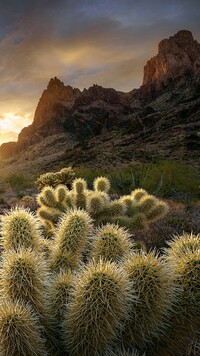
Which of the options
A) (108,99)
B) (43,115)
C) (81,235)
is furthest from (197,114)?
(43,115)

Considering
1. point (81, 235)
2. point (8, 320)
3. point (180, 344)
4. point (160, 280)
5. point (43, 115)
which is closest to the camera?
point (8, 320)

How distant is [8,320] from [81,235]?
1.45 metres

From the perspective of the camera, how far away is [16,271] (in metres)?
2.59

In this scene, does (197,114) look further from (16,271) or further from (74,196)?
(16,271)

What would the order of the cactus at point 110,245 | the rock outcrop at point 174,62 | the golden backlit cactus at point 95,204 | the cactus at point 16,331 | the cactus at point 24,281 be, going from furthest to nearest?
the rock outcrop at point 174,62
the golden backlit cactus at point 95,204
the cactus at point 110,245
the cactus at point 24,281
the cactus at point 16,331

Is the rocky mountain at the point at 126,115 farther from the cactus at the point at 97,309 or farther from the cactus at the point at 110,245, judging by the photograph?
the cactus at the point at 97,309

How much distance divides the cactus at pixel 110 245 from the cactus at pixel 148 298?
2.31 ft

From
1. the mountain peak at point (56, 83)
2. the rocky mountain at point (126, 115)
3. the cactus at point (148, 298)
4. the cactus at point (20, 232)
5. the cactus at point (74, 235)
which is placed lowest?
the cactus at point (148, 298)

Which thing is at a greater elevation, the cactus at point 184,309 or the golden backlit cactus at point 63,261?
the golden backlit cactus at point 63,261

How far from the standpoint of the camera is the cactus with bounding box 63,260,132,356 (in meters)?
2.34

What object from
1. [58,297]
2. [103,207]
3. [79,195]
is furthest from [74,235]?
[79,195]

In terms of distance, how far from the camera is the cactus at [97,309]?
2338 mm

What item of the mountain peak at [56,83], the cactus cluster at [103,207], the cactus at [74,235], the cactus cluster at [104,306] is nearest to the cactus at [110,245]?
the cactus at [74,235]

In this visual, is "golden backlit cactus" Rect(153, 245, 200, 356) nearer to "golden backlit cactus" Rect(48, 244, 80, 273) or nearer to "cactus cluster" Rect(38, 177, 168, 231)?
"golden backlit cactus" Rect(48, 244, 80, 273)
